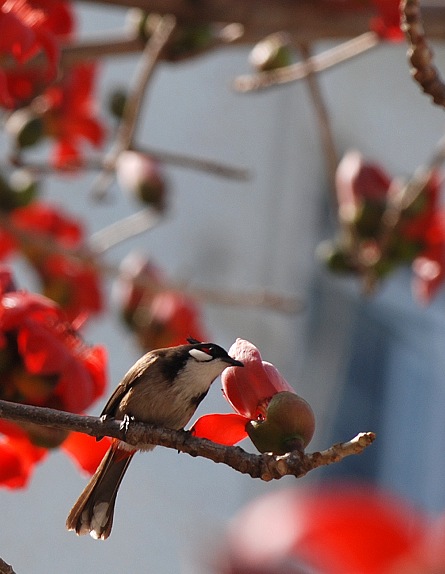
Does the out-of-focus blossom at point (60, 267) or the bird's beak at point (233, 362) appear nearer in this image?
the bird's beak at point (233, 362)

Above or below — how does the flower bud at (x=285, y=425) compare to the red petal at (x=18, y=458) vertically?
above

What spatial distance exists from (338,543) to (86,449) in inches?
12.1

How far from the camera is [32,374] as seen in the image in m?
0.56

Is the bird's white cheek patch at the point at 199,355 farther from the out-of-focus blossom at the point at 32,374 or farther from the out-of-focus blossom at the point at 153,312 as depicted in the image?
the out-of-focus blossom at the point at 153,312

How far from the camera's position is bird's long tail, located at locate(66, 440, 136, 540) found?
0.47 meters

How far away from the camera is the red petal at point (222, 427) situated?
0.45 meters

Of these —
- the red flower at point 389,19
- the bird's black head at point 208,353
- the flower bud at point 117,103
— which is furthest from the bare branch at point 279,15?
the bird's black head at point 208,353

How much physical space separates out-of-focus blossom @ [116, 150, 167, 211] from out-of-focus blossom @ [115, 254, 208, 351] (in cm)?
9

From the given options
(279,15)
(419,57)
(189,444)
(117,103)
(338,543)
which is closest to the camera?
(338,543)

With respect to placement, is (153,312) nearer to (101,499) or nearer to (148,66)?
(148,66)

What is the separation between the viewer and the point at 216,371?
459mm

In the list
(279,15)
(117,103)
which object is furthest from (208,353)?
(117,103)

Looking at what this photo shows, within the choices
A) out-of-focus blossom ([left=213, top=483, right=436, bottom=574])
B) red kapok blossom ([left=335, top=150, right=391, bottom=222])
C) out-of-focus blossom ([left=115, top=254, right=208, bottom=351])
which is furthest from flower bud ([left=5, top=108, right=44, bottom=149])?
out-of-focus blossom ([left=213, top=483, right=436, bottom=574])

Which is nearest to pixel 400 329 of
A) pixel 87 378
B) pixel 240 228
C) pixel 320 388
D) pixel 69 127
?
pixel 320 388
